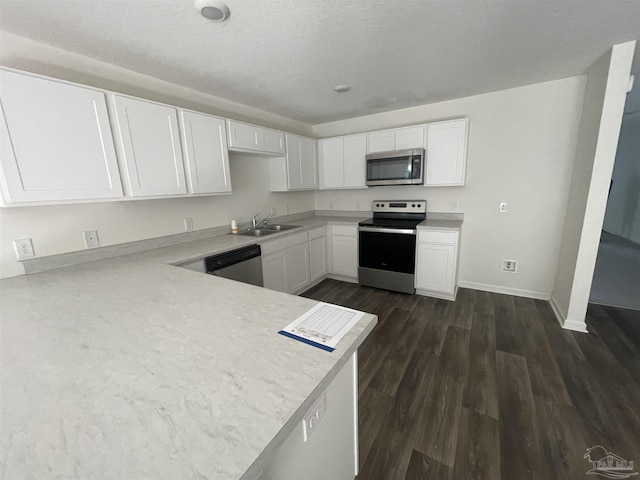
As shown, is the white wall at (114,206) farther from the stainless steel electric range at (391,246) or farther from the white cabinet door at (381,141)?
the stainless steel electric range at (391,246)

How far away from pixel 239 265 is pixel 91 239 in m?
1.12

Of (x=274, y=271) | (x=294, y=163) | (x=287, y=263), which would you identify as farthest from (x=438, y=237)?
(x=294, y=163)

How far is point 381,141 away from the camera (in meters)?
3.46

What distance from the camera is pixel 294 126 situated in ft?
13.0

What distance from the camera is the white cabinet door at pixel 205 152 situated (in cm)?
222

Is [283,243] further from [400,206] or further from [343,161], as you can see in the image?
[400,206]

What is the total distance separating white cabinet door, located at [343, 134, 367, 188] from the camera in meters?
3.61

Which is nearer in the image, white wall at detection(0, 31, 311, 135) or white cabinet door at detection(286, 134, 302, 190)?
white wall at detection(0, 31, 311, 135)

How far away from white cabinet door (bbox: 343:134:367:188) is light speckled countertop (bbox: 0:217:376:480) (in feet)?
9.08

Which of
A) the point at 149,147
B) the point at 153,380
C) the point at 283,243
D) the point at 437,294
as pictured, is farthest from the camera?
the point at 437,294

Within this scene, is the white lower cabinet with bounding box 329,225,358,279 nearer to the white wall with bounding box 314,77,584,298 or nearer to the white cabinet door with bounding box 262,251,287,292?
the white cabinet door with bounding box 262,251,287,292

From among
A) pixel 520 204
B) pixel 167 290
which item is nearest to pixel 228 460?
pixel 167 290

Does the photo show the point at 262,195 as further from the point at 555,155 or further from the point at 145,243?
the point at 555,155

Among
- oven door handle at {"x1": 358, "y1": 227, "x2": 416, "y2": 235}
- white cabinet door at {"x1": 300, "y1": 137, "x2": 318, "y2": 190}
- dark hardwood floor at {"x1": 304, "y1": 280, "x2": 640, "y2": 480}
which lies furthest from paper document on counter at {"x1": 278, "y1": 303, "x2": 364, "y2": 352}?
white cabinet door at {"x1": 300, "y1": 137, "x2": 318, "y2": 190}
